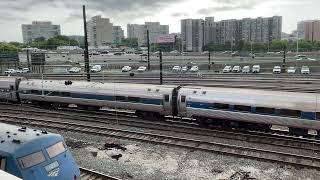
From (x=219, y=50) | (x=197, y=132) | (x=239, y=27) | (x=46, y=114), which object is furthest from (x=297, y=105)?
(x=239, y=27)

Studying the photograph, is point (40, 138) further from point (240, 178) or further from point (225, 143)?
point (225, 143)

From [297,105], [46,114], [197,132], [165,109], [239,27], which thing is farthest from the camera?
[239,27]

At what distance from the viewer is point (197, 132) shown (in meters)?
25.4

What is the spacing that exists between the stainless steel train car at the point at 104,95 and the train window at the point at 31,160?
16.9 m

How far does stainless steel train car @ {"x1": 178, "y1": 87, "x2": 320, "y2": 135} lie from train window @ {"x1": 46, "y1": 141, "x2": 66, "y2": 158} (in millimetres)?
14739

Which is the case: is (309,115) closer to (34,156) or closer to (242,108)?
(242,108)

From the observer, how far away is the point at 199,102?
86.7 ft

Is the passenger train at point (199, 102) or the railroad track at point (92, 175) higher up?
the passenger train at point (199, 102)

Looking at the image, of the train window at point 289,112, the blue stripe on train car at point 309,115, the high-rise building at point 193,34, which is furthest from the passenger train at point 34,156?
the high-rise building at point 193,34

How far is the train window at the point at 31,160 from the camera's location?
11680 millimetres

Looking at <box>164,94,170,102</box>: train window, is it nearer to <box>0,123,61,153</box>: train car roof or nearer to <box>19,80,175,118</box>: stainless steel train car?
<box>19,80,175,118</box>: stainless steel train car

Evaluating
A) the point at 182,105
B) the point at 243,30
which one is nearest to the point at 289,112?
the point at 182,105

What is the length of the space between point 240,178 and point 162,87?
45.0 ft

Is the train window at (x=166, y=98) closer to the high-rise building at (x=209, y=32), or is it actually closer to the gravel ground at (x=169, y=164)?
the gravel ground at (x=169, y=164)
